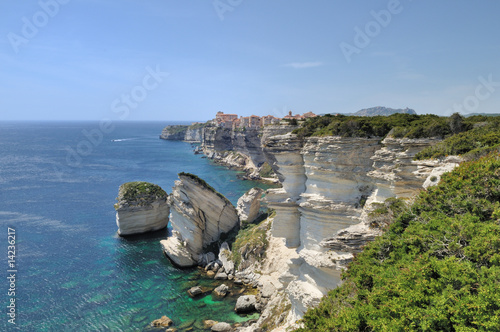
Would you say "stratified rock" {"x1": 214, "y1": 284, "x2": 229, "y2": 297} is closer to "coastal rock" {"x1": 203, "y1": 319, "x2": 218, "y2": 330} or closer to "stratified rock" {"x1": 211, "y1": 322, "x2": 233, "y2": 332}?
"coastal rock" {"x1": 203, "y1": 319, "x2": 218, "y2": 330}

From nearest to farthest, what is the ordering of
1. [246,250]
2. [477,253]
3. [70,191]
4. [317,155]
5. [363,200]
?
1. [477,253]
2. [363,200]
3. [317,155]
4. [246,250]
5. [70,191]

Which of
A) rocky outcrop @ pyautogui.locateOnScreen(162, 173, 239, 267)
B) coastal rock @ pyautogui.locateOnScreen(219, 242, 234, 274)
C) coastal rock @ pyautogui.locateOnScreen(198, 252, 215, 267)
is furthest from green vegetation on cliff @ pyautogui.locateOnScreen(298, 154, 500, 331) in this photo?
rocky outcrop @ pyautogui.locateOnScreen(162, 173, 239, 267)

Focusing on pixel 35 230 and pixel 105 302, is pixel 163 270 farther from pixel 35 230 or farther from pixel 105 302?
pixel 35 230

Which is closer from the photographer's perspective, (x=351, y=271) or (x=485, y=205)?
(x=485, y=205)

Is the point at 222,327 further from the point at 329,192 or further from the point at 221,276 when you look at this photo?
the point at 329,192

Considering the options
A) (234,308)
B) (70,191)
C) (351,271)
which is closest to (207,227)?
(234,308)

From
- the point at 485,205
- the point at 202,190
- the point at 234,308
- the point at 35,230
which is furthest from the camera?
the point at 35,230

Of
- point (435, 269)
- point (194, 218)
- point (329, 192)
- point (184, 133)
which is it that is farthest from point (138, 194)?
point (184, 133)
